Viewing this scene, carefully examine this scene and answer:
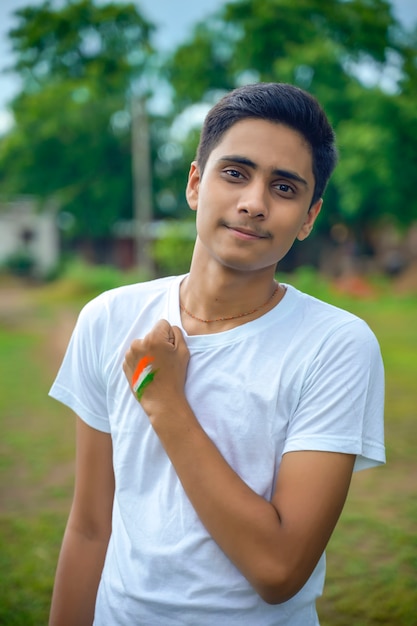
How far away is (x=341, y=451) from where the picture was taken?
1264 mm

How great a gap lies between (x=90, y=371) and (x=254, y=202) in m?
0.52

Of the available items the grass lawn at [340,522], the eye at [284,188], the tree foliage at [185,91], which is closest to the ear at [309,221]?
the eye at [284,188]

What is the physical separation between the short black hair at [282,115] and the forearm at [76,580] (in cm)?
90

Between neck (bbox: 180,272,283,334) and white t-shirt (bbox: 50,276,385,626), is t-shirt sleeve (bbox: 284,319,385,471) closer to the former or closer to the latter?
white t-shirt (bbox: 50,276,385,626)

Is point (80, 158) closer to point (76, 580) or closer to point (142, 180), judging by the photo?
point (142, 180)

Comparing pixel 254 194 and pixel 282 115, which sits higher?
pixel 282 115

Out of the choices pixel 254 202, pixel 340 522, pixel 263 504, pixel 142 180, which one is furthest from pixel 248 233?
pixel 142 180

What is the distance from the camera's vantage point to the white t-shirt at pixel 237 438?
1285mm

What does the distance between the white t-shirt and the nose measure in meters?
0.20

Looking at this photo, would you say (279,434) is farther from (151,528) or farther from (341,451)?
(151,528)

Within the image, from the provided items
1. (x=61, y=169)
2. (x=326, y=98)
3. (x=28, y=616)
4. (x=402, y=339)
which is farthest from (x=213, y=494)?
(x=61, y=169)

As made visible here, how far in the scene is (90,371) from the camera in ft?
4.90

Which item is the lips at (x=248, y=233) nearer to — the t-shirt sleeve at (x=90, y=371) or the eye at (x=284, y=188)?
the eye at (x=284, y=188)

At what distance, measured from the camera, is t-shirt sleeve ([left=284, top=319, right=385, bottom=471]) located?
1.27 meters
